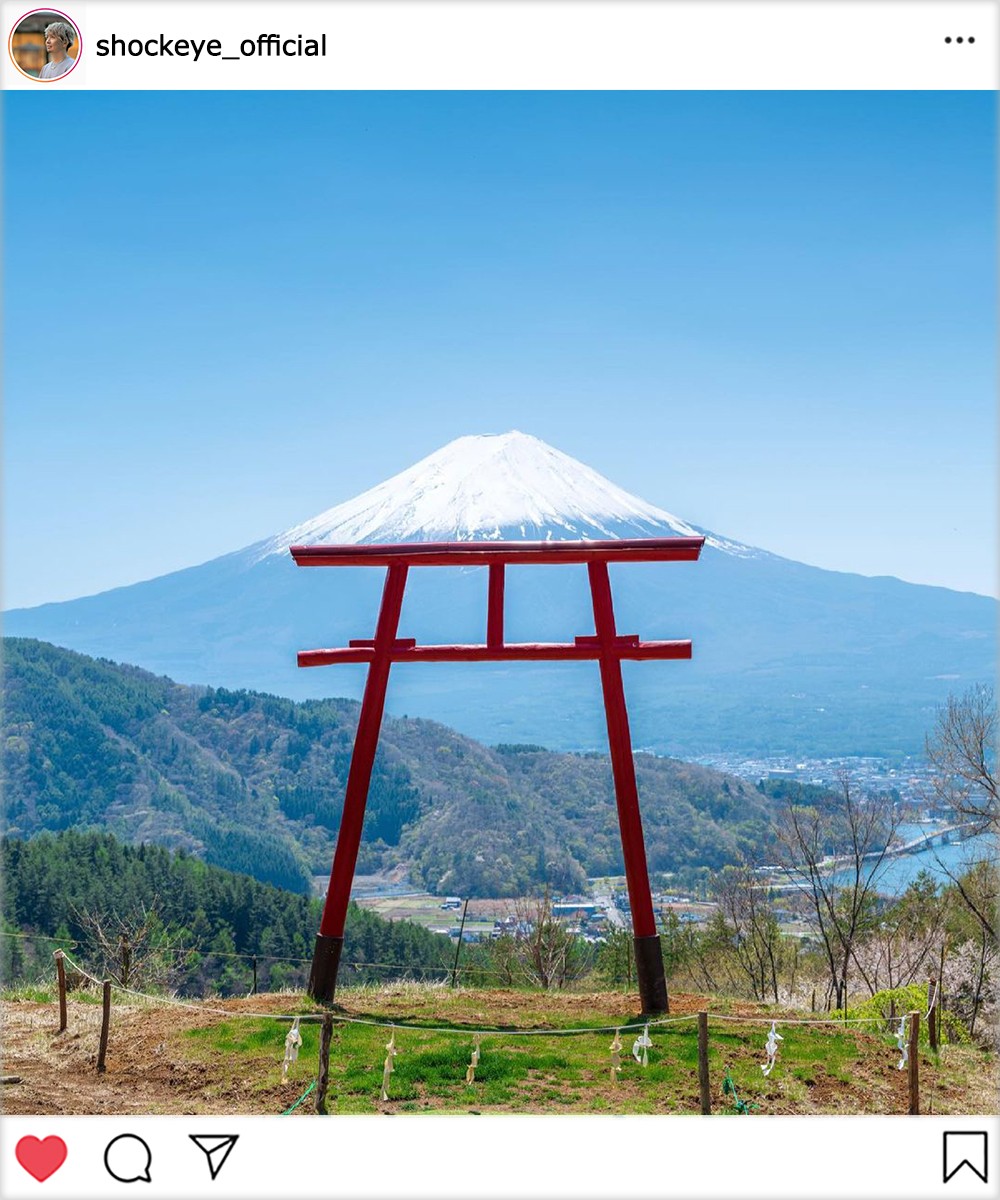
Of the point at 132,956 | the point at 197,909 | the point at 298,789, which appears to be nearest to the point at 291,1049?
the point at 132,956

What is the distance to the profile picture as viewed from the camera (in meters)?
6.35

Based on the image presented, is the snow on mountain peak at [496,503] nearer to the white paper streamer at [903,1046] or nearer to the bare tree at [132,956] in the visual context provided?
the bare tree at [132,956]

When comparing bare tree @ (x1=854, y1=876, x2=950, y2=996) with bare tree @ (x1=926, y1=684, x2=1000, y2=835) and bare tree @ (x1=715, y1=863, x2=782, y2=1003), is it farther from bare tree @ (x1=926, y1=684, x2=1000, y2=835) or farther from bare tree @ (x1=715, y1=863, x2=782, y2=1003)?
bare tree @ (x1=926, y1=684, x2=1000, y2=835)

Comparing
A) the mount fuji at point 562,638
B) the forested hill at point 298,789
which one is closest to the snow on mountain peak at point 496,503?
the mount fuji at point 562,638

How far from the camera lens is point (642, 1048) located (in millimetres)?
8773

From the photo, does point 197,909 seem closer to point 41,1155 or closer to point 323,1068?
point 323,1068

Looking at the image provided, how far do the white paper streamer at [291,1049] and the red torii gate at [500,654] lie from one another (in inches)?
56.2

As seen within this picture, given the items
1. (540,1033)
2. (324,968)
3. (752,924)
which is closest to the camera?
(540,1033)

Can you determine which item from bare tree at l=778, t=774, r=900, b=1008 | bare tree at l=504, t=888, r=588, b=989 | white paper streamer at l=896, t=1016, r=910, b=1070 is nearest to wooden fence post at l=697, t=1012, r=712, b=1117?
white paper streamer at l=896, t=1016, r=910, b=1070

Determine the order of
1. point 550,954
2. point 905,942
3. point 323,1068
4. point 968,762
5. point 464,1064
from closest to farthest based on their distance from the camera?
point 323,1068, point 464,1064, point 968,762, point 550,954, point 905,942

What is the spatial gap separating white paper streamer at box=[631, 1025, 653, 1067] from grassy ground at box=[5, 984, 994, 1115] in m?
0.05

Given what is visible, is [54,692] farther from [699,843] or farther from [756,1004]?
[756,1004]

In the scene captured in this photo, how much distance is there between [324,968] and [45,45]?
659cm

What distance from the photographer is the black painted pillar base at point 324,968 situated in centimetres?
991
